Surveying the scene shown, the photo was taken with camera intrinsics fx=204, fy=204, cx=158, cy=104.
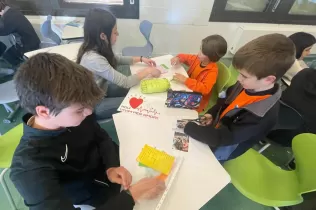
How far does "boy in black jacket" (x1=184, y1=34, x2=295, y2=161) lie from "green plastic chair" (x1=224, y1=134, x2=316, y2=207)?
0.26 m

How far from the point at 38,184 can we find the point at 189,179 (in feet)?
2.15

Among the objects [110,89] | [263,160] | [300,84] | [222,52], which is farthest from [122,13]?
[263,160]

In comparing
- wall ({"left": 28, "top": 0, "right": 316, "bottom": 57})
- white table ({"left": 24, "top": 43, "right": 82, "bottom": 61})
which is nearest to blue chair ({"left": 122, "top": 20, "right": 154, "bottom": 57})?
wall ({"left": 28, "top": 0, "right": 316, "bottom": 57})

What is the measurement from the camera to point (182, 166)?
106 centimetres

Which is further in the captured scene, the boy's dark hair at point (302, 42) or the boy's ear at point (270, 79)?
the boy's dark hair at point (302, 42)

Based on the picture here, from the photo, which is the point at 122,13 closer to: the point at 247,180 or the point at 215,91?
the point at 215,91

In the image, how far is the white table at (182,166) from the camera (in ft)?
3.09

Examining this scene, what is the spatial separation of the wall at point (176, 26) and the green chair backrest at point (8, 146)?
175 cm

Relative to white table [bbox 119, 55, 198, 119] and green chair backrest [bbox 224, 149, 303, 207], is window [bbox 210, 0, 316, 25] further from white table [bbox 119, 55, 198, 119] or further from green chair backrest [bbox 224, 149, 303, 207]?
green chair backrest [bbox 224, 149, 303, 207]

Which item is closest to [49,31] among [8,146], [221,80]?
[8,146]

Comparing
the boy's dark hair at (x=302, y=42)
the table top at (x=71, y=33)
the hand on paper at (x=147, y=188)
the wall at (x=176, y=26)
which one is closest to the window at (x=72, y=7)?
the wall at (x=176, y=26)

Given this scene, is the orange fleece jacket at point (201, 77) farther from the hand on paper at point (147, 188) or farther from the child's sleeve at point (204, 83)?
the hand on paper at point (147, 188)

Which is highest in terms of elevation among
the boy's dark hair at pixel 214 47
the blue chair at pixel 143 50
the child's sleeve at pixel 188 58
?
the boy's dark hair at pixel 214 47

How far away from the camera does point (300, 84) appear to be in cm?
166
